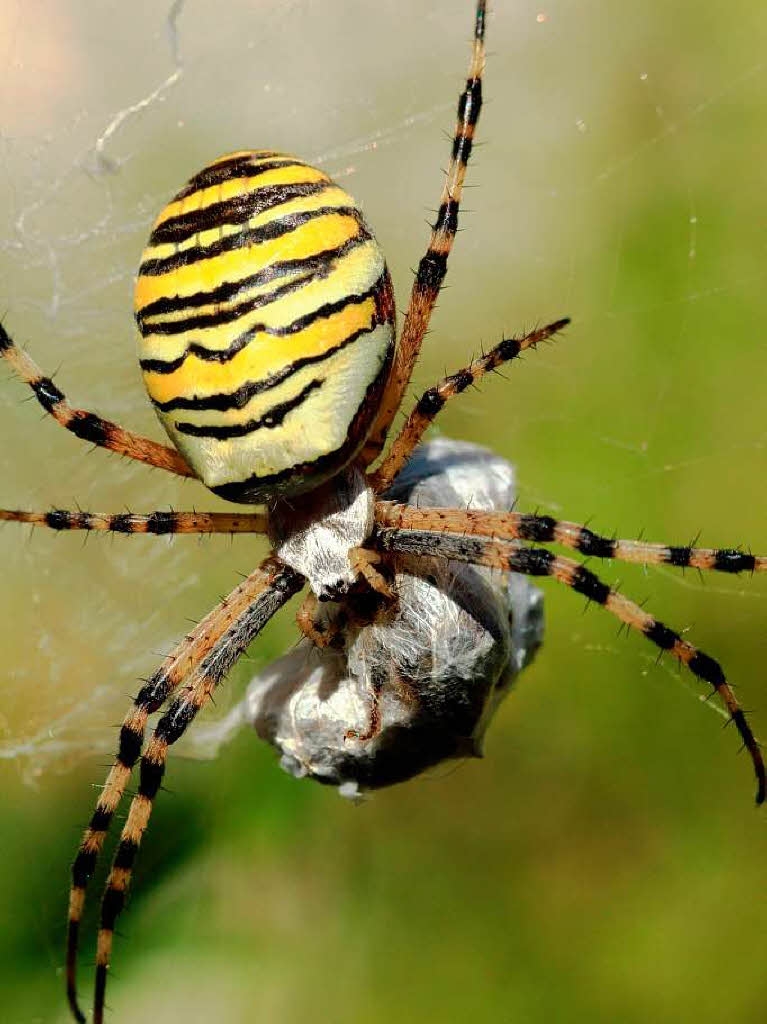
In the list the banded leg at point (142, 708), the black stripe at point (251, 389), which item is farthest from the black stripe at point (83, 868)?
the black stripe at point (251, 389)

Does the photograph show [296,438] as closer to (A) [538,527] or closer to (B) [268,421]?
(B) [268,421]

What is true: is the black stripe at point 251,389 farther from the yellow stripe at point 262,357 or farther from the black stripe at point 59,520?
the black stripe at point 59,520

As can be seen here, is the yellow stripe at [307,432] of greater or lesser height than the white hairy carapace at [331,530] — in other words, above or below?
above

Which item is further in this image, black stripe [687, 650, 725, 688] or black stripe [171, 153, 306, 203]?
black stripe [687, 650, 725, 688]

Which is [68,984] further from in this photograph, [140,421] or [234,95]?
[234,95]

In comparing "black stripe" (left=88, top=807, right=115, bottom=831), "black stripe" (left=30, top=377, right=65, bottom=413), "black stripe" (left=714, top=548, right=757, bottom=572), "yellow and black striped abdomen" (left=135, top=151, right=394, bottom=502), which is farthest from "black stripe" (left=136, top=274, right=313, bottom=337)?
"black stripe" (left=88, top=807, right=115, bottom=831)

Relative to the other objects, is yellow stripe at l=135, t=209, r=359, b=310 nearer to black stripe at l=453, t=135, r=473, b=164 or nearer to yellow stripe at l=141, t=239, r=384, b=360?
yellow stripe at l=141, t=239, r=384, b=360

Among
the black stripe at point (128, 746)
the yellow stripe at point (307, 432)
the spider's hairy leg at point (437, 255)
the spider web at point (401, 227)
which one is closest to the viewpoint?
the yellow stripe at point (307, 432)
